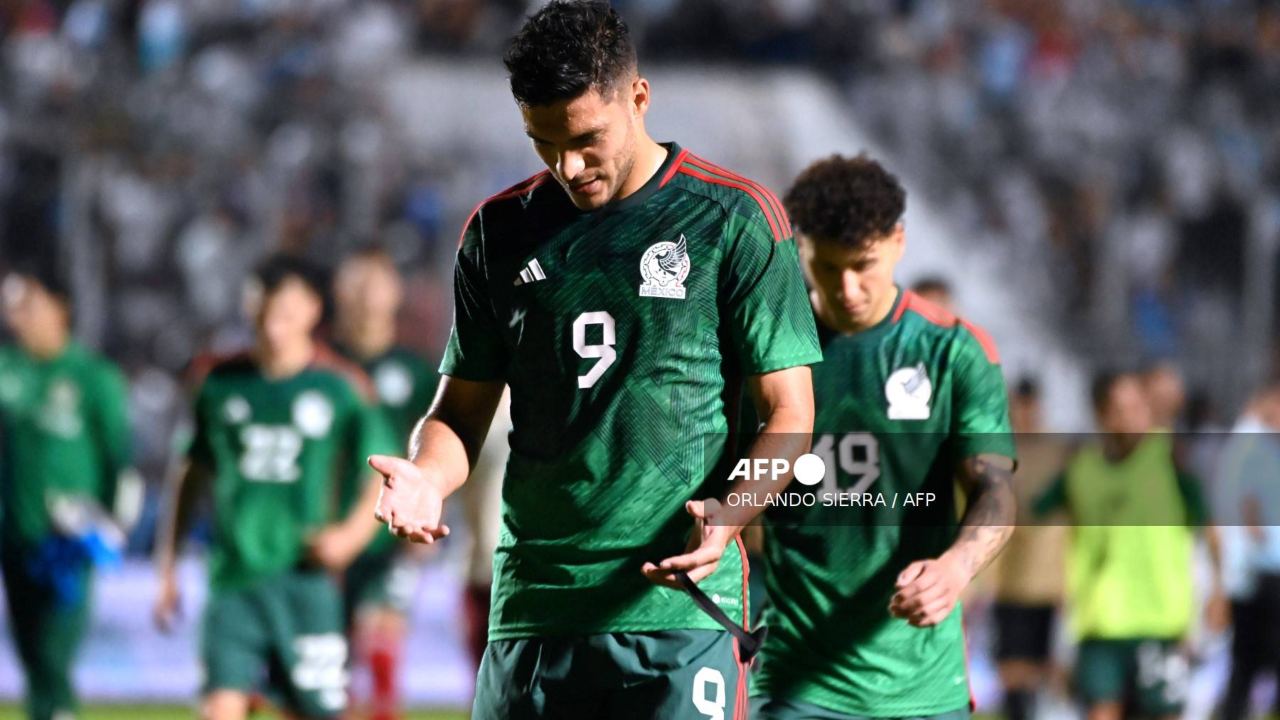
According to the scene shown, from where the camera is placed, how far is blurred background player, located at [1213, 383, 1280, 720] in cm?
855

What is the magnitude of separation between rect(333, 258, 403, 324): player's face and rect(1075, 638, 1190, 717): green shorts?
3.97 meters

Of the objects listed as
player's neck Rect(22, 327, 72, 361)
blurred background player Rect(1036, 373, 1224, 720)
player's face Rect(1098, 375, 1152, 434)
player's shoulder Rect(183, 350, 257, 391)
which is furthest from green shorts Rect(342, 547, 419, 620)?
player's face Rect(1098, 375, 1152, 434)

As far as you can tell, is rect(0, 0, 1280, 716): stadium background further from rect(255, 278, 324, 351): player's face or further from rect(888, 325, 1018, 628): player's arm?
rect(888, 325, 1018, 628): player's arm

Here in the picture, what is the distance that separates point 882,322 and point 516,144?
9.87 metres

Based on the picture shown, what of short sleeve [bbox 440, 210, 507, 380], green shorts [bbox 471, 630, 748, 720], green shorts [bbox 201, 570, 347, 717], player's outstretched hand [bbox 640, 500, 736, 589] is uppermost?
short sleeve [bbox 440, 210, 507, 380]

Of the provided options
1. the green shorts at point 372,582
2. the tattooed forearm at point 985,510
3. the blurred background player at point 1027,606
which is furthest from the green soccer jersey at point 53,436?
the tattooed forearm at point 985,510

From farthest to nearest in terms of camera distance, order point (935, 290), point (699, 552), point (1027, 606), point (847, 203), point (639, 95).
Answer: point (1027, 606), point (935, 290), point (847, 203), point (639, 95), point (699, 552)

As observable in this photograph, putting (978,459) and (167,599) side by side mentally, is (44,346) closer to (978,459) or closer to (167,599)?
(167,599)

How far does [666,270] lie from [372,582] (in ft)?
18.1

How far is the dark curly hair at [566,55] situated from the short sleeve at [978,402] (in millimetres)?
1376

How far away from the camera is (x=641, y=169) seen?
315cm

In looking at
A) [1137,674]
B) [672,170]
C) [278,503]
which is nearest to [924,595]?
[672,170]

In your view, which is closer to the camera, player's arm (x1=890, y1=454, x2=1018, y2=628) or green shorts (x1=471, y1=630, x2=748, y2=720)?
→ green shorts (x1=471, y1=630, x2=748, y2=720)

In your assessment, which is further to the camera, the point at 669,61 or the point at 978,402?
the point at 669,61
